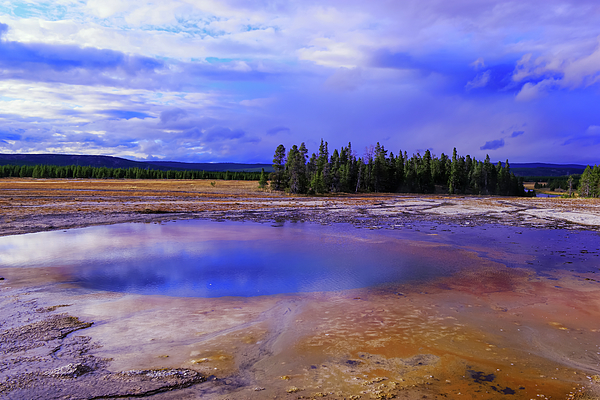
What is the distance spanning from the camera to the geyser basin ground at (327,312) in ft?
20.6

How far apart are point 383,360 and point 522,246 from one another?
55.4 ft

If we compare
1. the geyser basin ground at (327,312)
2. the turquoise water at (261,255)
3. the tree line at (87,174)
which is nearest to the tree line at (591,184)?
the turquoise water at (261,255)

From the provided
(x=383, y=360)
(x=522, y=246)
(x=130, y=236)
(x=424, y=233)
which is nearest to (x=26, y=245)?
(x=130, y=236)

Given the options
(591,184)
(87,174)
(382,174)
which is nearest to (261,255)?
(382,174)

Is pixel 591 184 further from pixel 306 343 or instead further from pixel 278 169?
pixel 306 343

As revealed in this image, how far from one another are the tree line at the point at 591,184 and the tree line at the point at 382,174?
18.4 meters

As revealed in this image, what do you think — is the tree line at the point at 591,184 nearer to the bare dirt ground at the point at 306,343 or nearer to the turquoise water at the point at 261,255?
the turquoise water at the point at 261,255

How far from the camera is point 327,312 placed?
970 centimetres

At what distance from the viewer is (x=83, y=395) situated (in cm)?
545

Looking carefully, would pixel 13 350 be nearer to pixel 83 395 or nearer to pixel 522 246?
pixel 83 395

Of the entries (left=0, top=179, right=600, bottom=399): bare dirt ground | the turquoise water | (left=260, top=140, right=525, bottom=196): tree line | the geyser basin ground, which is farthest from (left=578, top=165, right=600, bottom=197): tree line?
(left=0, top=179, right=600, bottom=399): bare dirt ground

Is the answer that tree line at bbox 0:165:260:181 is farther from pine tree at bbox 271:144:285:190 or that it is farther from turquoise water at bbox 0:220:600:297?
→ turquoise water at bbox 0:220:600:297

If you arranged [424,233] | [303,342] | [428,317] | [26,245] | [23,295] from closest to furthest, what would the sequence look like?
[303,342] < [428,317] < [23,295] < [26,245] < [424,233]

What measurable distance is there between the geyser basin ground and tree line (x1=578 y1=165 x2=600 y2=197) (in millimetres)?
95119
